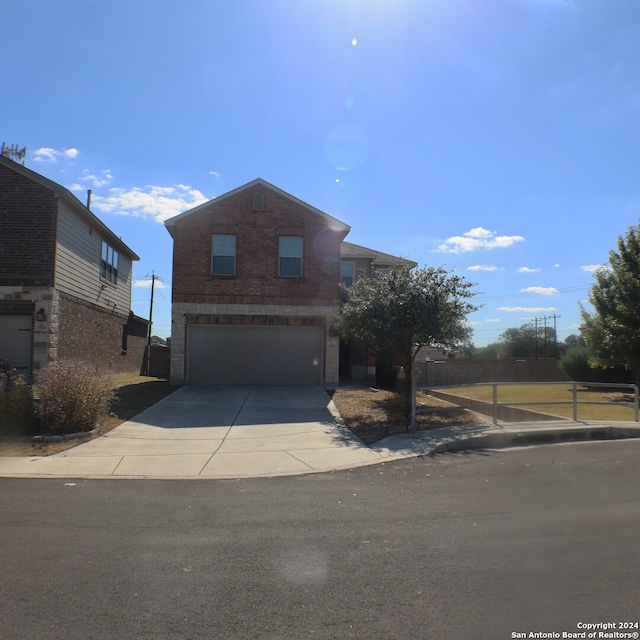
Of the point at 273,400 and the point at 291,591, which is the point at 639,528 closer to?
the point at 291,591

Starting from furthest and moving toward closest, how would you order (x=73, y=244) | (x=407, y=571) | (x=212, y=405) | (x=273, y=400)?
(x=73, y=244) → (x=273, y=400) → (x=212, y=405) → (x=407, y=571)

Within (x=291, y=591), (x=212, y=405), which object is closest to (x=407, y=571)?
(x=291, y=591)

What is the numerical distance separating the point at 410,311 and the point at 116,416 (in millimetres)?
7292

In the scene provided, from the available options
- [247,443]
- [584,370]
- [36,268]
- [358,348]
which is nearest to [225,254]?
[36,268]

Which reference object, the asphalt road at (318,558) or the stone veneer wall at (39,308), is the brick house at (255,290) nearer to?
the stone veneer wall at (39,308)

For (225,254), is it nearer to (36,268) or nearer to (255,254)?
(255,254)

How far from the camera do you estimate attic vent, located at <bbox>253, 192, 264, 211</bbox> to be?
755 inches

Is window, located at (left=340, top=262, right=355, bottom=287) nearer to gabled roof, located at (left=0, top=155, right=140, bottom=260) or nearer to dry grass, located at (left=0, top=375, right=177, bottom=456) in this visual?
dry grass, located at (left=0, top=375, right=177, bottom=456)

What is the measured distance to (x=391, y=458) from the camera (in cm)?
880

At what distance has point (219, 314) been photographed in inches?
737

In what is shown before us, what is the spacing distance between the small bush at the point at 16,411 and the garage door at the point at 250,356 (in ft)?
27.5

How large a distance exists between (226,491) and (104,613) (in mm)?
3285

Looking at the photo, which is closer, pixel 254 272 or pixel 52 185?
pixel 52 185

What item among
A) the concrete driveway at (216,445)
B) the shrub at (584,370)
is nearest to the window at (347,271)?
the concrete driveway at (216,445)
